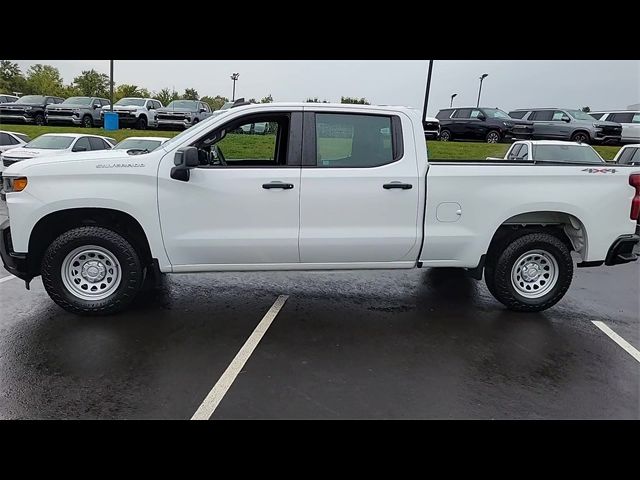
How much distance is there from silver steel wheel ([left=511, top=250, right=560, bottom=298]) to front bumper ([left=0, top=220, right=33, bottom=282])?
4869 mm

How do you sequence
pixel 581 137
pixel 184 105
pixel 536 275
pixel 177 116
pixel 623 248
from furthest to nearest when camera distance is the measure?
pixel 184 105, pixel 177 116, pixel 581 137, pixel 536 275, pixel 623 248

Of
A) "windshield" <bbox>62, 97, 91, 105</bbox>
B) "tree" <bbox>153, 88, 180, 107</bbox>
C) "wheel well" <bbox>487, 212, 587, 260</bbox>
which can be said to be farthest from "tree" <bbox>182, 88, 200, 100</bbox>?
"wheel well" <bbox>487, 212, 587, 260</bbox>

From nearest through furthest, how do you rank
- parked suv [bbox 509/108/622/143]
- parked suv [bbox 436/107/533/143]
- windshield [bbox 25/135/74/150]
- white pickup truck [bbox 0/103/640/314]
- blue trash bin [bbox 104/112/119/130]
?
white pickup truck [bbox 0/103/640/314]
windshield [bbox 25/135/74/150]
parked suv [bbox 509/108/622/143]
parked suv [bbox 436/107/533/143]
blue trash bin [bbox 104/112/119/130]

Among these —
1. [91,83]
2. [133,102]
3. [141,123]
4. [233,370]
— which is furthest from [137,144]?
[91,83]

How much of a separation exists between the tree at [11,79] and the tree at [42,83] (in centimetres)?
66

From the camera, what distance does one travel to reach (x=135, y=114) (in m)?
22.2

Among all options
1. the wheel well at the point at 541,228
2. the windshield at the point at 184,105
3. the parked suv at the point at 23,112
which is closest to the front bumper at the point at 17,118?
the parked suv at the point at 23,112

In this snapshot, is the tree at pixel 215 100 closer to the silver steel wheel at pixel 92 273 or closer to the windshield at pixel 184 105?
the windshield at pixel 184 105

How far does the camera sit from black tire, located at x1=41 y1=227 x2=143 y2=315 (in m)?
4.29

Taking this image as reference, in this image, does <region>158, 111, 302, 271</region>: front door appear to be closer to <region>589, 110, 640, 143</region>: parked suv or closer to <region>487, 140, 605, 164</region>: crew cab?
<region>487, 140, 605, 164</region>: crew cab

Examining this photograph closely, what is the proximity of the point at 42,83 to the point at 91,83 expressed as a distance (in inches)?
298

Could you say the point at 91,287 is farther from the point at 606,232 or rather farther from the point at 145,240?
the point at 606,232

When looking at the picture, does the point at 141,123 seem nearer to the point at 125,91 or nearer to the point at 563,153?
the point at 563,153

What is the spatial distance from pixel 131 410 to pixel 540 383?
302 centimetres
